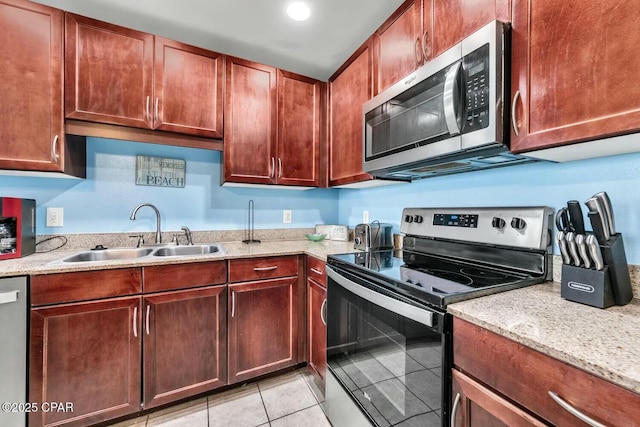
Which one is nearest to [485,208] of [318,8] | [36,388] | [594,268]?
[594,268]

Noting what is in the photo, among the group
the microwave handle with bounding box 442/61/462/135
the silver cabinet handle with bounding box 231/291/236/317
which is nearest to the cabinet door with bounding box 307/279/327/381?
the silver cabinet handle with bounding box 231/291/236/317

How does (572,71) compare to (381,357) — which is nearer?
(572,71)

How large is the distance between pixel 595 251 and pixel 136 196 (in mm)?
2490

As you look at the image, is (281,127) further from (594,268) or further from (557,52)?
(594,268)

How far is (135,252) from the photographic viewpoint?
1.88 meters

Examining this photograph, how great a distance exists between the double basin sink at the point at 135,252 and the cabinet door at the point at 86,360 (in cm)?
39

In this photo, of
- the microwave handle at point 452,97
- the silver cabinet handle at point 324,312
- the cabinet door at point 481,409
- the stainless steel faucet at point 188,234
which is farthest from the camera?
the stainless steel faucet at point 188,234

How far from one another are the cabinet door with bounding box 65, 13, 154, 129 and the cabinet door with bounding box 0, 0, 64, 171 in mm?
56

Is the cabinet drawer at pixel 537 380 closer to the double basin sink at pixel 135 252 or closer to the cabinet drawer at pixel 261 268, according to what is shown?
the cabinet drawer at pixel 261 268

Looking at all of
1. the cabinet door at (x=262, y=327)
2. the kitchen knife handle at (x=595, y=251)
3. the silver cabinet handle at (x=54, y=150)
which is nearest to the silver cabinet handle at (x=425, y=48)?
the kitchen knife handle at (x=595, y=251)

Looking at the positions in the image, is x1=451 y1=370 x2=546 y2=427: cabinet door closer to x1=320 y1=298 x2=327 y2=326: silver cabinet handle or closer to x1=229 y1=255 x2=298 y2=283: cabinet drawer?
x1=320 y1=298 x2=327 y2=326: silver cabinet handle

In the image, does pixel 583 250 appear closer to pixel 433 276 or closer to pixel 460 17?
pixel 433 276

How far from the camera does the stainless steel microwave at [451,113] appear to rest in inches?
38.3

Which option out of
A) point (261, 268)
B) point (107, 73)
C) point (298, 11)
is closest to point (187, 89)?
point (107, 73)
